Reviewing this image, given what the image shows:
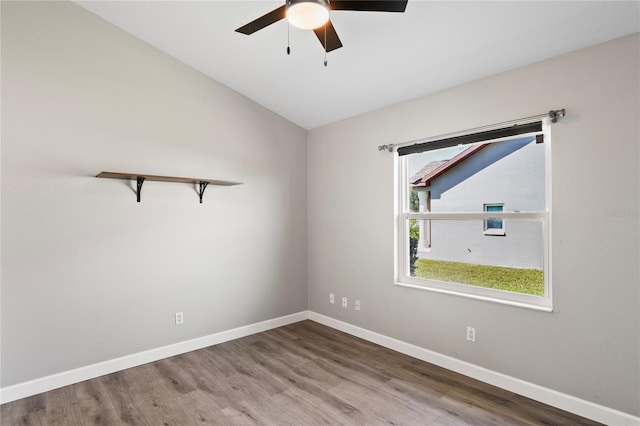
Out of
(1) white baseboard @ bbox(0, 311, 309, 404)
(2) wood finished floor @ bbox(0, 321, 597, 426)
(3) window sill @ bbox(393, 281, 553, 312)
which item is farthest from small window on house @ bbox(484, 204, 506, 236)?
(1) white baseboard @ bbox(0, 311, 309, 404)

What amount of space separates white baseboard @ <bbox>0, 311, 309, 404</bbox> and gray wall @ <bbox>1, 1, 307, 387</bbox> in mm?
60

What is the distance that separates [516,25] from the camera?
2193mm

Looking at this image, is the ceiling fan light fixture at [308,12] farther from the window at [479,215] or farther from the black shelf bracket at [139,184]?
the black shelf bracket at [139,184]

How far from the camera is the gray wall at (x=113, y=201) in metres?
2.55

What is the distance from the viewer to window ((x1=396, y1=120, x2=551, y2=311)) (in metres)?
2.59

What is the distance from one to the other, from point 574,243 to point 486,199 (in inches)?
28.6

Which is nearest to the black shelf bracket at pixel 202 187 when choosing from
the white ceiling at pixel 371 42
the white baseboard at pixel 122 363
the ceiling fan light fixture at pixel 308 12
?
the white ceiling at pixel 371 42

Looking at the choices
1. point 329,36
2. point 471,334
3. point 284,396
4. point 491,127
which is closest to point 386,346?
point 471,334

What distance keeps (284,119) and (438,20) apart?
7.55 ft

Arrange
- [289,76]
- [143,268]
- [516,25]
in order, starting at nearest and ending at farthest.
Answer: [516,25] < [143,268] < [289,76]

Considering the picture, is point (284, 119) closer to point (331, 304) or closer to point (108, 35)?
point (108, 35)

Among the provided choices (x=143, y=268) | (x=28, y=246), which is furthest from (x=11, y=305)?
(x=143, y=268)

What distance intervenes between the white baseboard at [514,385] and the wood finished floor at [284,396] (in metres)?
0.06

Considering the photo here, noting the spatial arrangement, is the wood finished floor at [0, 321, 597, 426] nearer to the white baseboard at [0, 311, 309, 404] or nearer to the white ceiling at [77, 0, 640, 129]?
the white baseboard at [0, 311, 309, 404]
